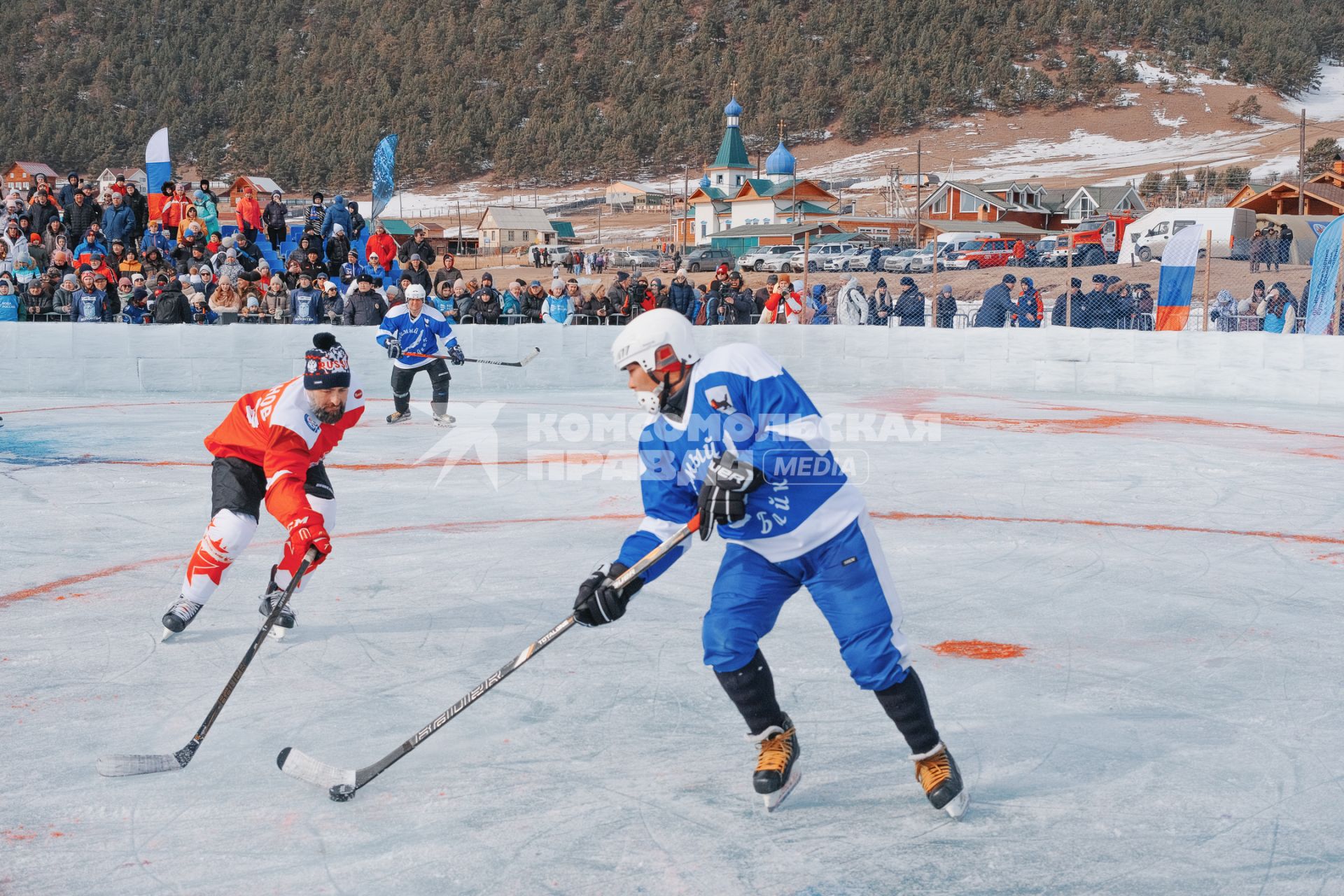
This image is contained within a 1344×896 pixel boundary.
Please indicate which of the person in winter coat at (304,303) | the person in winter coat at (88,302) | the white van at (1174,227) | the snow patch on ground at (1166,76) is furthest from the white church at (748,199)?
the person in winter coat at (88,302)

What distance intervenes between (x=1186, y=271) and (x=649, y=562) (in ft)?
42.4

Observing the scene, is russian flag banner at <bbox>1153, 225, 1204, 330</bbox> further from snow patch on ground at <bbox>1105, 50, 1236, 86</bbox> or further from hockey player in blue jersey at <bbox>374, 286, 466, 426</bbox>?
snow patch on ground at <bbox>1105, 50, 1236, 86</bbox>

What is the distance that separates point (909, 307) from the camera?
16.3 metres

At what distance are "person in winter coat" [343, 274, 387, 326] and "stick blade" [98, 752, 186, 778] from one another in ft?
38.9

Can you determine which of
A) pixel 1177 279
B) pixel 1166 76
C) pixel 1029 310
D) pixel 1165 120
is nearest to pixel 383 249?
pixel 1029 310

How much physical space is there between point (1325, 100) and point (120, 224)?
145932 millimetres

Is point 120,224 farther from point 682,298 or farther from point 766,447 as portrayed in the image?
point 766,447

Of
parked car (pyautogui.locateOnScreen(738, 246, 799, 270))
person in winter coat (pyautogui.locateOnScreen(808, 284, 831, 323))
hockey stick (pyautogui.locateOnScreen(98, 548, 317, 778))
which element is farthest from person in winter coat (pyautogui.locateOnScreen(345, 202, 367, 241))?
parked car (pyautogui.locateOnScreen(738, 246, 799, 270))

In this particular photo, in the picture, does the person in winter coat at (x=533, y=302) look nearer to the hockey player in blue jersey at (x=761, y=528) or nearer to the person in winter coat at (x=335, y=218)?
the person in winter coat at (x=335, y=218)

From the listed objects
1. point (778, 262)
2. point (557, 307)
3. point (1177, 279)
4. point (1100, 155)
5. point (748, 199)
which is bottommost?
point (557, 307)

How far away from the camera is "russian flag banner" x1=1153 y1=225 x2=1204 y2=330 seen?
14594 mm

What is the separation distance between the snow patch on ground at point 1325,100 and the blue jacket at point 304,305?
428 feet

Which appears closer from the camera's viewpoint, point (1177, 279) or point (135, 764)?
point (135, 764)

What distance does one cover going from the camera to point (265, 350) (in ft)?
49.2
